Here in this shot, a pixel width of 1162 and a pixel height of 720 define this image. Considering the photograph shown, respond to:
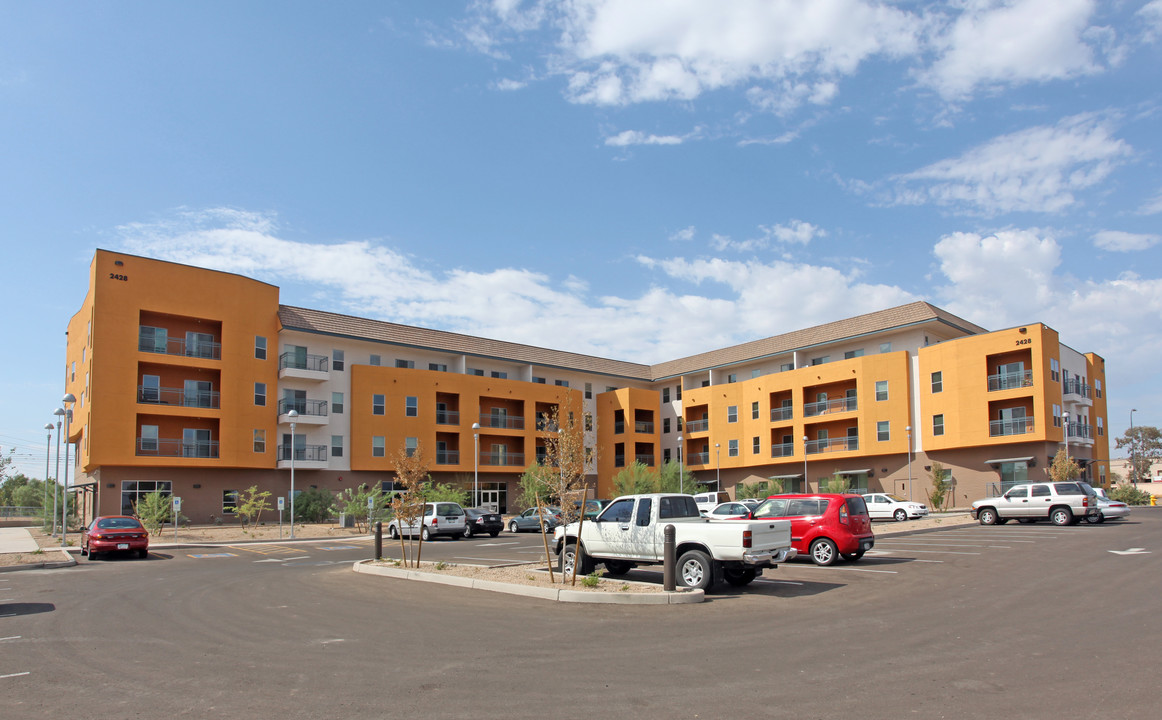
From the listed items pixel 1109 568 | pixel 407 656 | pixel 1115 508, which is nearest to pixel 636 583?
pixel 407 656

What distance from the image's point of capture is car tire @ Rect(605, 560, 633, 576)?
1638 cm

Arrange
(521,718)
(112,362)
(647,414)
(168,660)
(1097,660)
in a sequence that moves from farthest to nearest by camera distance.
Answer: (647,414), (112,362), (168,660), (1097,660), (521,718)

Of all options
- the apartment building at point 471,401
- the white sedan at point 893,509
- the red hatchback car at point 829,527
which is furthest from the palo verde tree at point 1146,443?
the red hatchback car at point 829,527

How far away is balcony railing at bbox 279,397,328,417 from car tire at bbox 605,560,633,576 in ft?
124

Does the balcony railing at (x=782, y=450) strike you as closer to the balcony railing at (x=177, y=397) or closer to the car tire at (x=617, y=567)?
the balcony railing at (x=177, y=397)

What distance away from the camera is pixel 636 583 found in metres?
14.6

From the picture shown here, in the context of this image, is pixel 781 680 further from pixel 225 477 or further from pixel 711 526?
pixel 225 477

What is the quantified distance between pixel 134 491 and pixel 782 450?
4409 cm

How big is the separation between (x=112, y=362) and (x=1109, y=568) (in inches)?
1818

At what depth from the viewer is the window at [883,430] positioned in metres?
53.2

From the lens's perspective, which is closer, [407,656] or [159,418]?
[407,656]

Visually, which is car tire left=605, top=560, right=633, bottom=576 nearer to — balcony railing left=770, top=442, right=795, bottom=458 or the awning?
the awning

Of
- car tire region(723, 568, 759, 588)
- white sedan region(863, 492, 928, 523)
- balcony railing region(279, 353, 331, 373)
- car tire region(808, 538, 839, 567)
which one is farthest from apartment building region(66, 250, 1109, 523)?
car tire region(723, 568, 759, 588)

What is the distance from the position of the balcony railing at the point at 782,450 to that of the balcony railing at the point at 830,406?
9.51ft
